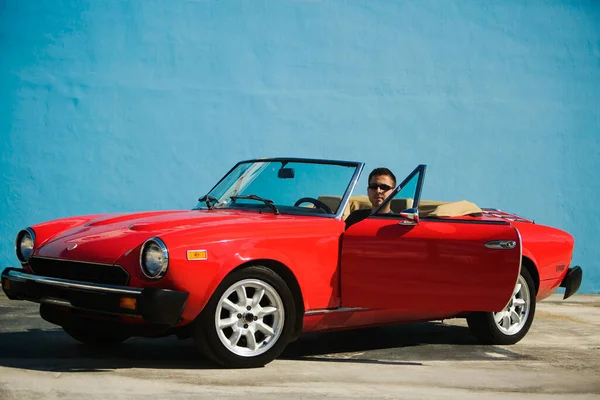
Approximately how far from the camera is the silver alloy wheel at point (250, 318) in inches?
218

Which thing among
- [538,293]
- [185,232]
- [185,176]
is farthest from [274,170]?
[185,176]

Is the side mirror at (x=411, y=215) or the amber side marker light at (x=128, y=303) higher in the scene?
the side mirror at (x=411, y=215)

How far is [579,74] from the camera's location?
1162cm

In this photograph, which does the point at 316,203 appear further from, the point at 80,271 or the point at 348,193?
the point at 80,271

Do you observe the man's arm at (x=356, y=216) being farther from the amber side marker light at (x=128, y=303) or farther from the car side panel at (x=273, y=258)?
the amber side marker light at (x=128, y=303)

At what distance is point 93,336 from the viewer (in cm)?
639

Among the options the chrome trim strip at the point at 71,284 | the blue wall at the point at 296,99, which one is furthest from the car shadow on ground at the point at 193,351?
the blue wall at the point at 296,99

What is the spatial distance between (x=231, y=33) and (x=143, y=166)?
1.93 m

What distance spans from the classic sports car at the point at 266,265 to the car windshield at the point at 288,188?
1cm

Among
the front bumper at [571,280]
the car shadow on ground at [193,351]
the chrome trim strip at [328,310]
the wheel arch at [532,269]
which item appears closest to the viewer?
the car shadow on ground at [193,351]

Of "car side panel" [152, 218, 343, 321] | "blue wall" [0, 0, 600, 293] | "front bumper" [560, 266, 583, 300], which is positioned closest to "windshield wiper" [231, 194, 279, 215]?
"car side panel" [152, 218, 343, 321]

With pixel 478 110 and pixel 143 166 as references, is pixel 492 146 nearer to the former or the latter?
pixel 478 110

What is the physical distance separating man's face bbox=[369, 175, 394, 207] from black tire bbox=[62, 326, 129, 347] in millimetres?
2147

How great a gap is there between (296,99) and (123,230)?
5.62m
